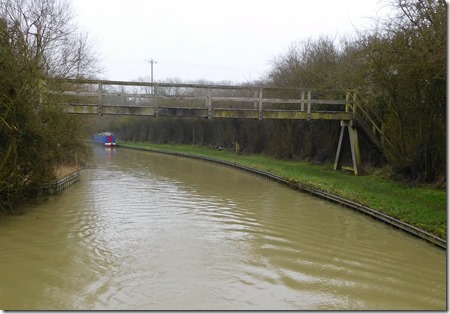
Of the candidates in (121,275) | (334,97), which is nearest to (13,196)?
(121,275)

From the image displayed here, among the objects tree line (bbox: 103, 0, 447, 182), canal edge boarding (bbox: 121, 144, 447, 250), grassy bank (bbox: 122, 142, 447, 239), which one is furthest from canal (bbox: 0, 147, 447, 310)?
tree line (bbox: 103, 0, 447, 182)

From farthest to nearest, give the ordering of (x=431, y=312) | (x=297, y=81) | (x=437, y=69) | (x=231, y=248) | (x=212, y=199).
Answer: (x=297, y=81)
(x=212, y=199)
(x=437, y=69)
(x=231, y=248)
(x=431, y=312)

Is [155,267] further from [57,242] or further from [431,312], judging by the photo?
[431,312]

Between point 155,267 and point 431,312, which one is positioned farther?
point 155,267

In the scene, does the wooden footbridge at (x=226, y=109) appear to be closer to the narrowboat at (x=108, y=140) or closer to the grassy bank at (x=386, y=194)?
the grassy bank at (x=386, y=194)

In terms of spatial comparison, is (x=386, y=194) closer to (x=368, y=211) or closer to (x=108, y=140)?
(x=368, y=211)

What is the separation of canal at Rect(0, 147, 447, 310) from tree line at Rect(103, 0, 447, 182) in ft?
13.7

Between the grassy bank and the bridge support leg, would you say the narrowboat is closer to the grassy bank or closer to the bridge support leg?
the grassy bank

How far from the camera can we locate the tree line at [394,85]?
38.9ft

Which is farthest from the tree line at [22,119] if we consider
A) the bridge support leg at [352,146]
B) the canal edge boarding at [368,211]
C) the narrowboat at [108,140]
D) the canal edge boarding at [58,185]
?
the narrowboat at [108,140]

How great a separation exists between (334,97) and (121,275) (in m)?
16.1

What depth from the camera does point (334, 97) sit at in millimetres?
20828

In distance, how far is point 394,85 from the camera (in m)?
14.9

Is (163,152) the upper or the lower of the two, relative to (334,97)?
lower
